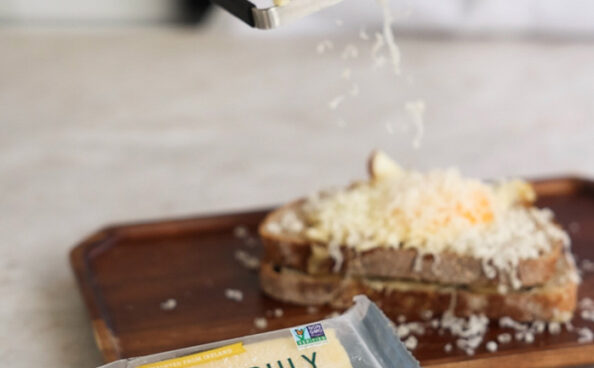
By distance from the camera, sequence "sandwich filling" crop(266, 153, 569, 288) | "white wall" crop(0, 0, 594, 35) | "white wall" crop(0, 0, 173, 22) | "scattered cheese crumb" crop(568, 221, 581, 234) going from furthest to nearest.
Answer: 1. "white wall" crop(0, 0, 173, 22)
2. "white wall" crop(0, 0, 594, 35)
3. "scattered cheese crumb" crop(568, 221, 581, 234)
4. "sandwich filling" crop(266, 153, 569, 288)

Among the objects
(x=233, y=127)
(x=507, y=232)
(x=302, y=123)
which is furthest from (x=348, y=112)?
(x=507, y=232)

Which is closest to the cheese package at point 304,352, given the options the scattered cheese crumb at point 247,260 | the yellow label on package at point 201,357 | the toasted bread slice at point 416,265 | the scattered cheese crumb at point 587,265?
→ the yellow label on package at point 201,357

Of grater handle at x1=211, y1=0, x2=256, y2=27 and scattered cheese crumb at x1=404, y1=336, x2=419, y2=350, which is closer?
grater handle at x1=211, y1=0, x2=256, y2=27

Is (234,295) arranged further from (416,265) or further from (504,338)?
(504,338)

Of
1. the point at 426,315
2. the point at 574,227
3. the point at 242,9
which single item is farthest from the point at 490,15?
the point at 242,9

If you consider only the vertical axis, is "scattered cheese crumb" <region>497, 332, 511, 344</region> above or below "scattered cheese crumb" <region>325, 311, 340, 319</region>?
below

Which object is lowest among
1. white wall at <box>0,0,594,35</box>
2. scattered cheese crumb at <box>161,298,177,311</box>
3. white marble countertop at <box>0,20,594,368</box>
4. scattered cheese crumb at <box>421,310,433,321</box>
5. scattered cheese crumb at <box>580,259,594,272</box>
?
scattered cheese crumb at <box>421,310,433,321</box>

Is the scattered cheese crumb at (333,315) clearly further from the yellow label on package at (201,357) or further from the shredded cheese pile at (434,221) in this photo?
the yellow label on package at (201,357)

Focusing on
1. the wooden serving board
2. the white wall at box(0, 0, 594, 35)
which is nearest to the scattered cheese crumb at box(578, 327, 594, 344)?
the wooden serving board

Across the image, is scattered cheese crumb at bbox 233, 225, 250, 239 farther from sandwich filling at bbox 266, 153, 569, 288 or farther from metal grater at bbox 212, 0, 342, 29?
metal grater at bbox 212, 0, 342, 29
